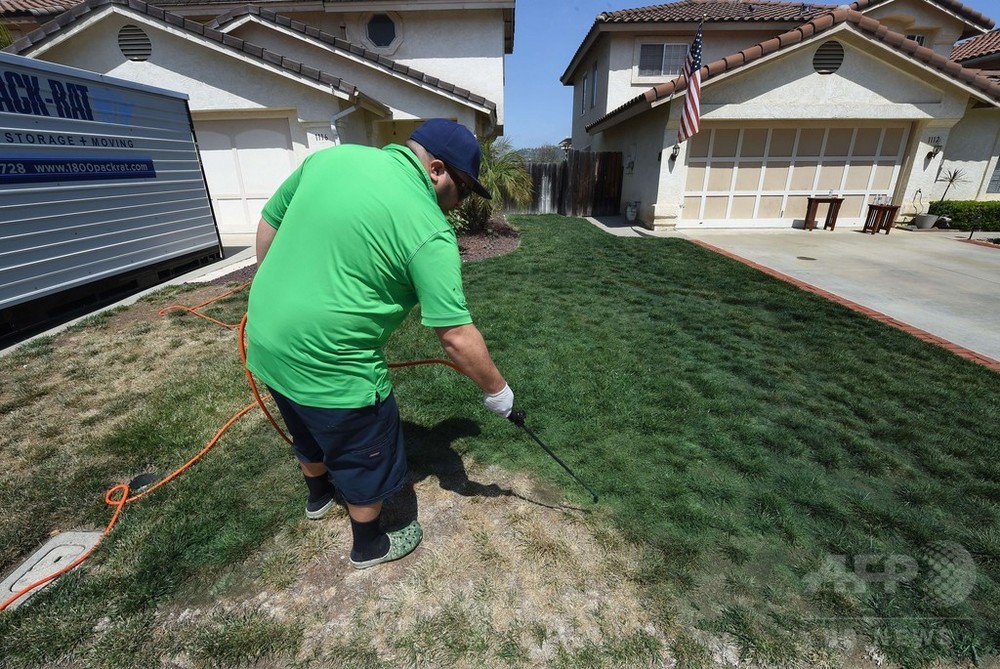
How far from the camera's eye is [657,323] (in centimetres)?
473

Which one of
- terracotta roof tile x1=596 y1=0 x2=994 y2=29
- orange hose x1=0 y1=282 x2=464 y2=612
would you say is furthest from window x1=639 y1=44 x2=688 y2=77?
orange hose x1=0 y1=282 x2=464 y2=612

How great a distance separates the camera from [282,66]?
326 inches

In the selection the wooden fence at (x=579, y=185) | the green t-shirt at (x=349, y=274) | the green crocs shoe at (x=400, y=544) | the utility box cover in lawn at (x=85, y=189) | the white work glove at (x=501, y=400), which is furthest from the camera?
the wooden fence at (x=579, y=185)

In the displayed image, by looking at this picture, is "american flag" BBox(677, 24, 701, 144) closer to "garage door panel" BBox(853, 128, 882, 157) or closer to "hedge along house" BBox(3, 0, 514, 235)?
"hedge along house" BBox(3, 0, 514, 235)

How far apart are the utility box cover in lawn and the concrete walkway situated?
27.8 feet

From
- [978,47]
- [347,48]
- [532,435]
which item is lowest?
[532,435]

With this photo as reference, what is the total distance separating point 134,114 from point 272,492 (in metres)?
6.06

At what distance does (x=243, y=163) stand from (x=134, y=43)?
8.50 ft

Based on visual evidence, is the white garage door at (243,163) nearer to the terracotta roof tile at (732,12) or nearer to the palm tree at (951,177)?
the terracotta roof tile at (732,12)

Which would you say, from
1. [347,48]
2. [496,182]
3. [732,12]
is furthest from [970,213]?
[347,48]

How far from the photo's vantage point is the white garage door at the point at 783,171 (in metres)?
10.2

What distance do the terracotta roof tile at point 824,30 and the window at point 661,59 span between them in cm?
472

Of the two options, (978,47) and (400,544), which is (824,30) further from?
(978,47)

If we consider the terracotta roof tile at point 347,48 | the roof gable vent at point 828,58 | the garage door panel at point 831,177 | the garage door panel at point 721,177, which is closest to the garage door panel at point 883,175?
the garage door panel at point 831,177
